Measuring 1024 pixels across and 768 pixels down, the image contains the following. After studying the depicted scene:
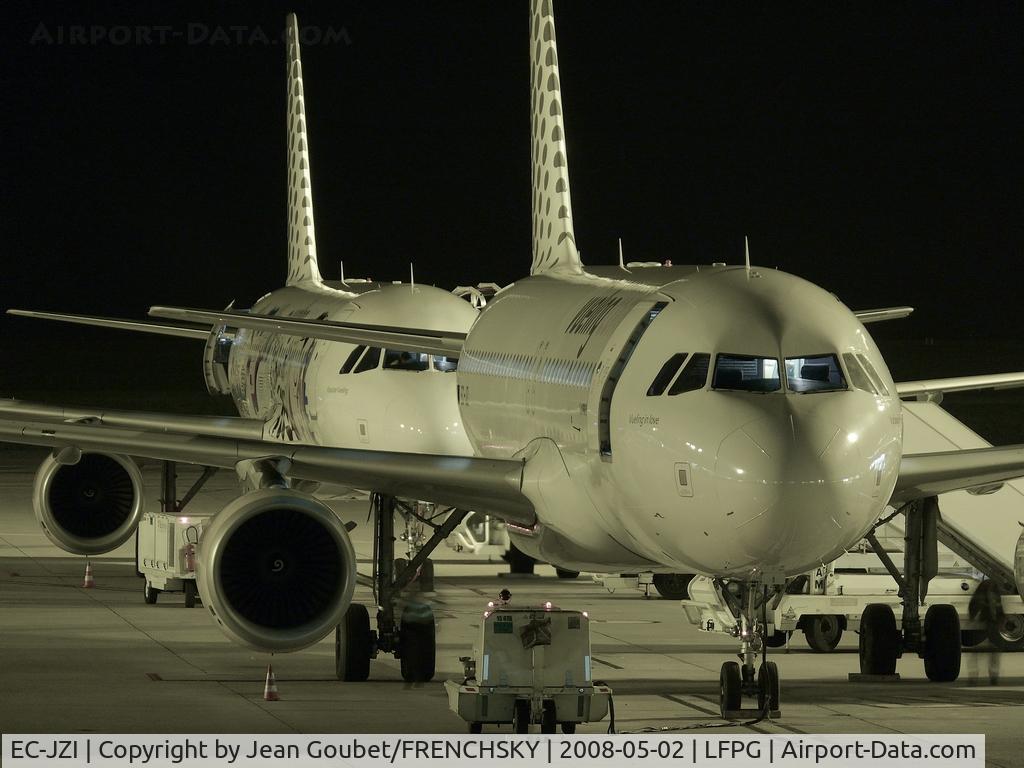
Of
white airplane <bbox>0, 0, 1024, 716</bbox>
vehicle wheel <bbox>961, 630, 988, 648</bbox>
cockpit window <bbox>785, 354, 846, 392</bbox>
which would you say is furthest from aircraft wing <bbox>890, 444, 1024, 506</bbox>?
vehicle wheel <bbox>961, 630, 988, 648</bbox>

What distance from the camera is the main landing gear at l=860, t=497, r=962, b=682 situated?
1966cm

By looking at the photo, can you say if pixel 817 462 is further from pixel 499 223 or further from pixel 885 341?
pixel 499 223

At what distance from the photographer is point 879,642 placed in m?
19.9

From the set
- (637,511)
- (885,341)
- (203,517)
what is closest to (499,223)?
(885,341)

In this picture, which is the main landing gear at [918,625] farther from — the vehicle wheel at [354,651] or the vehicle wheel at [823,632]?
the vehicle wheel at [354,651]

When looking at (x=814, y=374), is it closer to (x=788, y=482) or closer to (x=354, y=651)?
(x=788, y=482)

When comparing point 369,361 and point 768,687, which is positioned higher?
point 369,361

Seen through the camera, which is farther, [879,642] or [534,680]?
[879,642]

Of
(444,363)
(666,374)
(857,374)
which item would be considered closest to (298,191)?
(444,363)

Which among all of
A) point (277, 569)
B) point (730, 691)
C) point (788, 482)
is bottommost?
point (730, 691)

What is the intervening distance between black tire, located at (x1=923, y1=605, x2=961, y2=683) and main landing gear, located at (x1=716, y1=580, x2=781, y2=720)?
3.27 metres

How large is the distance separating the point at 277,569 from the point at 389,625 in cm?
215

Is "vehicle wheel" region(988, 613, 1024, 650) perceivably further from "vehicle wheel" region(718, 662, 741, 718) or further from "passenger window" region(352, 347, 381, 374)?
"passenger window" region(352, 347, 381, 374)

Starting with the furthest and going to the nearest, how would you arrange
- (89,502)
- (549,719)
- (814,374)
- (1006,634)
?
(89,502)
(1006,634)
(549,719)
(814,374)
